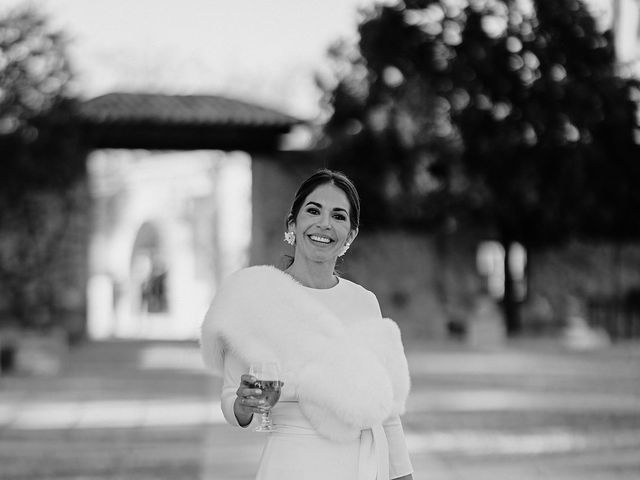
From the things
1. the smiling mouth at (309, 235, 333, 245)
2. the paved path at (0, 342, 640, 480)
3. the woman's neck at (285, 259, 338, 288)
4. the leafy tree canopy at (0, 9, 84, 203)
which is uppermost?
the leafy tree canopy at (0, 9, 84, 203)

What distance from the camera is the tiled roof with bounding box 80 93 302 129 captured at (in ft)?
76.1

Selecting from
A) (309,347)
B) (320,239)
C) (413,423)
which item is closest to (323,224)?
(320,239)

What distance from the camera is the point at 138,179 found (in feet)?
143

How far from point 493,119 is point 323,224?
67.1ft

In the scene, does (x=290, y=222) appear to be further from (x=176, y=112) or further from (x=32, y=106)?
(x=176, y=112)

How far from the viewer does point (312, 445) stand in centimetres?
321

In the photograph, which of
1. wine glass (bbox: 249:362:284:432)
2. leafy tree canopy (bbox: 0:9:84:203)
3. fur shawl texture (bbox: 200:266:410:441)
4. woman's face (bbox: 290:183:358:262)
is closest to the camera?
wine glass (bbox: 249:362:284:432)

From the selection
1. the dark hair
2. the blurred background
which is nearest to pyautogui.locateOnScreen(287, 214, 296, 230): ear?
the dark hair

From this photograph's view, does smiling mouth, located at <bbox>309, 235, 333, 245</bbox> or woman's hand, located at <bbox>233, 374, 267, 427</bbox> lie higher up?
smiling mouth, located at <bbox>309, 235, 333, 245</bbox>

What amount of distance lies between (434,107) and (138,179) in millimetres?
21858

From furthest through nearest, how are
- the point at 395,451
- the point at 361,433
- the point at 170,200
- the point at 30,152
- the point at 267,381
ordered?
the point at 170,200
the point at 30,152
the point at 395,451
the point at 361,433
the point at 267,381

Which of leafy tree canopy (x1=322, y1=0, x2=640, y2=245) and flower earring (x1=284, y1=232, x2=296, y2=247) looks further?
leafy tree canopy (x1=322, y1=0, x2=640, y2=245)

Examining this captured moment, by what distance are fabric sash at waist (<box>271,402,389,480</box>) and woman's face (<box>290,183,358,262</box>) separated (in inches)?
16.2

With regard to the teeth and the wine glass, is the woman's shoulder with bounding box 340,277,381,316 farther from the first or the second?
the wine glass
